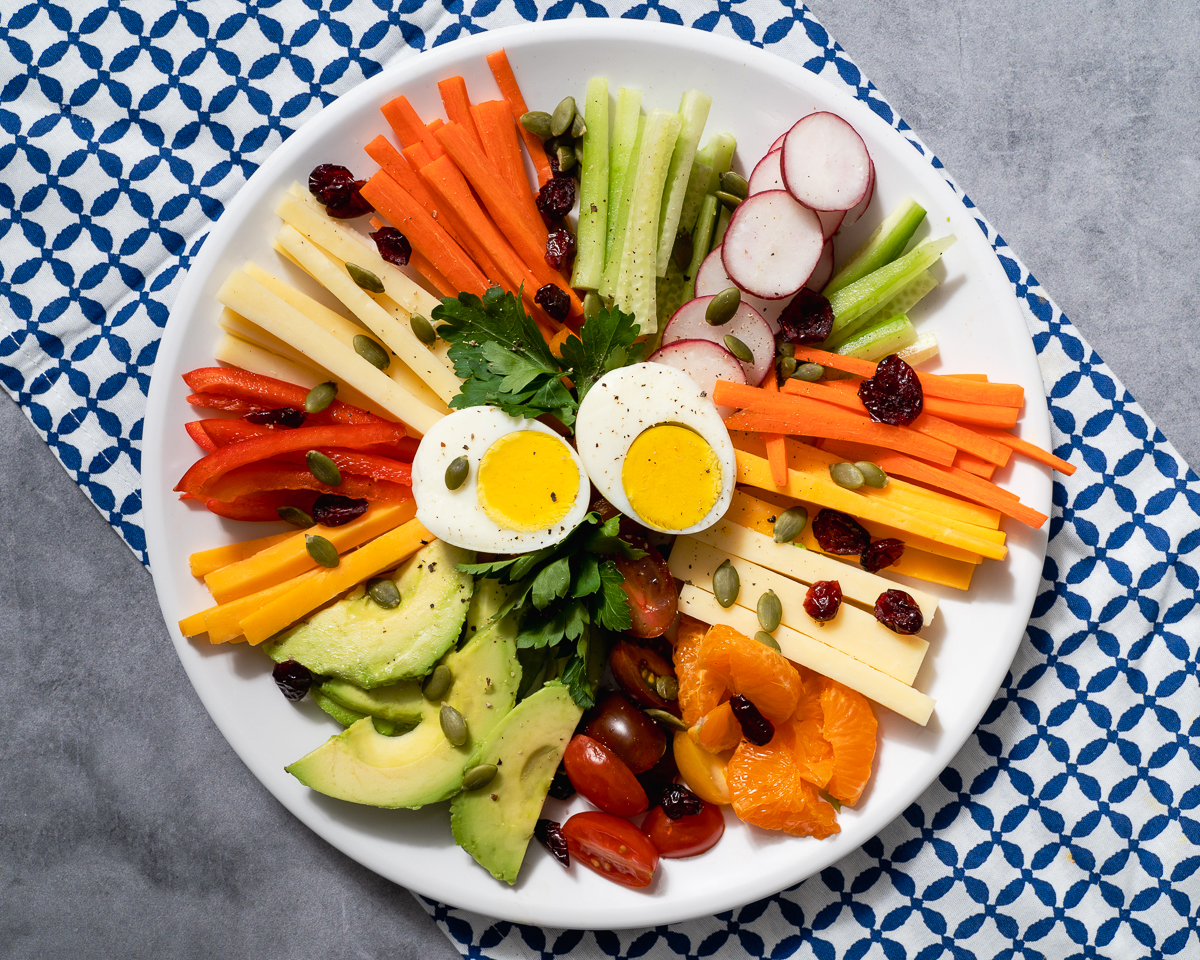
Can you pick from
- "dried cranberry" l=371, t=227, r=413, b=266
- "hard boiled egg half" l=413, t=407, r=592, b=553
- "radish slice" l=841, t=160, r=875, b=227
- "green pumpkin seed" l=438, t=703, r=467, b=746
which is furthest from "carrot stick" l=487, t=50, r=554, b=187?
"green pumpkin seed" l=438, t=703, r=467, b=746

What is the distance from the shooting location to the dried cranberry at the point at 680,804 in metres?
2.29

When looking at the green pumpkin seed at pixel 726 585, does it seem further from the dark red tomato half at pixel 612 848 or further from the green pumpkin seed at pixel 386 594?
the green pumpkin seed at pixel 386 594

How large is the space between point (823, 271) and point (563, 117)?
0.91 meters

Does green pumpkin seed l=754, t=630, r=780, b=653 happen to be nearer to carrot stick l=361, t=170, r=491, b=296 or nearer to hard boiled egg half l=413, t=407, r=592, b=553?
hard boiled egg half l=413, t=407, r=592, b=553

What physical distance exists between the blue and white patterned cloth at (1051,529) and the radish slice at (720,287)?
0.80 m

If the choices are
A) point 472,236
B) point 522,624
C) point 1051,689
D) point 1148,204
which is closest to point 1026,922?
point 1051,689

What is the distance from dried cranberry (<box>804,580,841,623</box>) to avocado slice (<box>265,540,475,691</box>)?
100 cm

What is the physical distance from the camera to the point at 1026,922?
8.16 feet

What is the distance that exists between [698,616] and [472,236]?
4.33ft

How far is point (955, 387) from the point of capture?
2.20 metres

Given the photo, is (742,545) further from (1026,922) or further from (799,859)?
(1026,922)

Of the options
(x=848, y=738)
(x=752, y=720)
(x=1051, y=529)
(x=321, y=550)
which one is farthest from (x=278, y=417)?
(x=1051, y=529)

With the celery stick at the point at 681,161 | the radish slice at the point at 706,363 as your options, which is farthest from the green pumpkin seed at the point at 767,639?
the celery stick at the point at 681,161

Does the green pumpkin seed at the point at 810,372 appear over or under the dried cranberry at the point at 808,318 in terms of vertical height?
under
